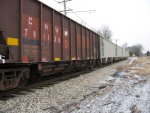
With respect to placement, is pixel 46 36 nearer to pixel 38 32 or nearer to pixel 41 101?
pixel 38 32

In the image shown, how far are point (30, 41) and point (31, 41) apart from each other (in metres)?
0.09

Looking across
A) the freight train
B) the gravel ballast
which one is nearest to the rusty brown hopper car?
the freight train

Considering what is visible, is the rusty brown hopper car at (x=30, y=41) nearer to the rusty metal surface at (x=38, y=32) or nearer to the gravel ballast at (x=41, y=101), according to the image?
the rusty metal surface at (x=38, y=32)

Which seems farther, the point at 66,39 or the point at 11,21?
the point at 66,39

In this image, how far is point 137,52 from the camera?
167875 mm

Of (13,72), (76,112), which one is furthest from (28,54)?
(76,112)

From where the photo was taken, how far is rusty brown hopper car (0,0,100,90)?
6.98m

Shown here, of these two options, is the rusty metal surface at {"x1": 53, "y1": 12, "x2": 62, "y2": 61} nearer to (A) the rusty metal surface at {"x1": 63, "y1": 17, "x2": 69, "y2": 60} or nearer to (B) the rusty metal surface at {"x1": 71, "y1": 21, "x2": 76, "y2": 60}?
(A) the rusty metal surface at {"x1": 63, "y1": 17, "x2": 69, "y2": 60}

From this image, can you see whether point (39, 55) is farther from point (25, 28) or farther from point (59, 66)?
point (59, 66)

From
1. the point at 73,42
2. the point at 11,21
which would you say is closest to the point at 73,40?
the point at 73,42

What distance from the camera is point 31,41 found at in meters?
8.26

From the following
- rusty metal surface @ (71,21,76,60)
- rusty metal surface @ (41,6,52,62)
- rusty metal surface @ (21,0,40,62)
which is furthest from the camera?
rusty metal surface @ (71,21,76,60)

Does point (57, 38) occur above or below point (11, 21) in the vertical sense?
below

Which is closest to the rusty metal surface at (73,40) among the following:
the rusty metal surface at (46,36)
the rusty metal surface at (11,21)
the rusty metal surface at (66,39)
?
the rusty metal surface at (66,39)
